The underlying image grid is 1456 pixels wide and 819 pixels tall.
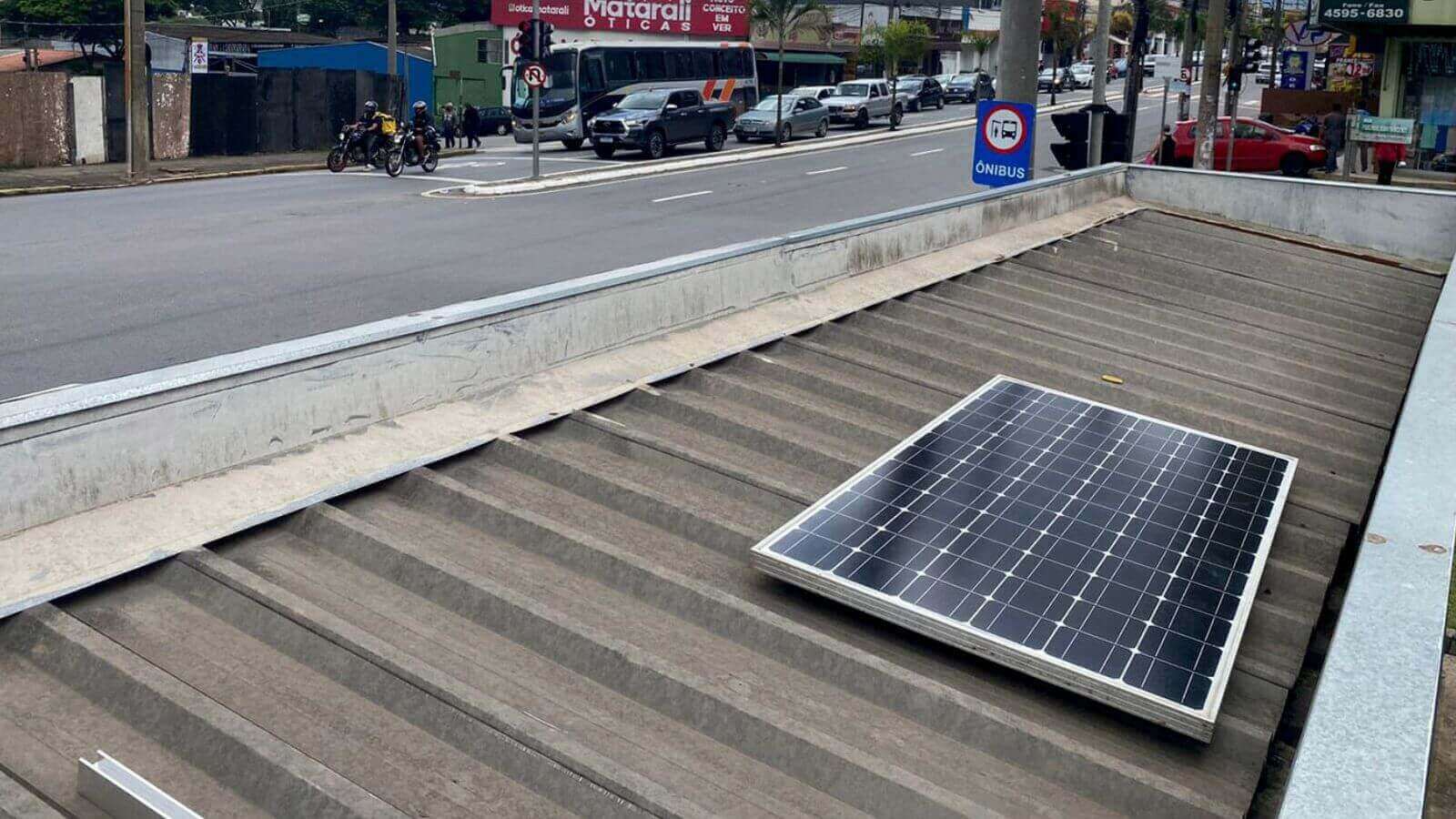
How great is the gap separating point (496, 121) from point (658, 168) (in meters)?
19.8

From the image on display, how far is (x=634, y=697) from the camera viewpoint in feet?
13.7

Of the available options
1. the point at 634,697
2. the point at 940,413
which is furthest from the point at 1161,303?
the point at 634,697

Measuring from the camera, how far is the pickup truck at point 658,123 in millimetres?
37500

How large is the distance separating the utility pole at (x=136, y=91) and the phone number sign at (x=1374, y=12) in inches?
1110

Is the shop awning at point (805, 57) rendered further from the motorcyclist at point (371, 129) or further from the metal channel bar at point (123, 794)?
the metal channel bar at point (123, 794)

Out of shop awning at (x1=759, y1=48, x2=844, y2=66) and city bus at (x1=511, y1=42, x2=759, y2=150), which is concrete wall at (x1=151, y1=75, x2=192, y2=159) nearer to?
city bus at (x1=511, y1=42, x2=759, y2=150)

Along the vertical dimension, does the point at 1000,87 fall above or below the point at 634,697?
above

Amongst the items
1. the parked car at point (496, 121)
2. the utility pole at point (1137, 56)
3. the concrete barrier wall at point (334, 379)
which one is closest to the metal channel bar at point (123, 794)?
the concrete barrier wall at point (334, 379)

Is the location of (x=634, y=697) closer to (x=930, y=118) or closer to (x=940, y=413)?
(x=940, y=413)

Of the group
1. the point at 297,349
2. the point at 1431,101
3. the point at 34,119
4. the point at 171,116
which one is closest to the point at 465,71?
the point at 171,116

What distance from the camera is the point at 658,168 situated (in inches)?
1339

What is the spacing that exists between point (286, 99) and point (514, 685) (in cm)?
3906

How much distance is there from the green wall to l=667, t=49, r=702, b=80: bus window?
1395 cm

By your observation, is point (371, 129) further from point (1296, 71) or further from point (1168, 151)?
point (1296, 71)
